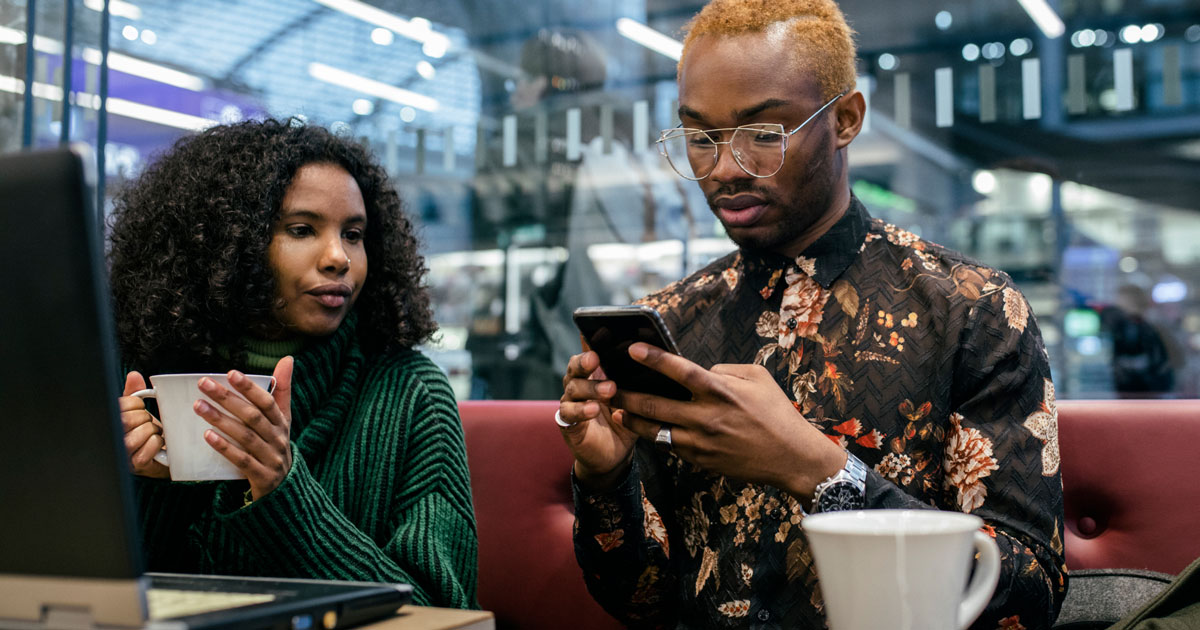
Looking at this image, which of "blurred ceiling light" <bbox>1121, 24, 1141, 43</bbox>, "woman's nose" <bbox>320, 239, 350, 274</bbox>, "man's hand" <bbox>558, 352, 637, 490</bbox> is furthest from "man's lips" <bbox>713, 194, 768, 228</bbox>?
"blurred ceiling light" <bbox>1121, 24, 1141, 43</bbox>

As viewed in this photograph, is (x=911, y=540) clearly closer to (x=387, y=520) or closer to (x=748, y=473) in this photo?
(x=748, y=473)

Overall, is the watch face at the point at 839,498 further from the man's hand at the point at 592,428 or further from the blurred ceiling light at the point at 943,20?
the blurred ceiling light at the point at 943,20

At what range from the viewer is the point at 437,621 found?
2.48 ft

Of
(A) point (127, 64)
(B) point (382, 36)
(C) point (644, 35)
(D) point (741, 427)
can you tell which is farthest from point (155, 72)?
(D) point (741, 427)

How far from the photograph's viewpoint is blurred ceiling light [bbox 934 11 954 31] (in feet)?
9.80

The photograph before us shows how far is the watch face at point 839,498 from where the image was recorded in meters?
0.95

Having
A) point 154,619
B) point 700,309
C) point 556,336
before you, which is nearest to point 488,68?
point 556,336

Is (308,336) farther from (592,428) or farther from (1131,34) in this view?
(1131,34)

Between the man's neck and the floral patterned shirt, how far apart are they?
0.01 metres

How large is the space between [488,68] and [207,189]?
255 cm

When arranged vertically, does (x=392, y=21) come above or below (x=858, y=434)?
above

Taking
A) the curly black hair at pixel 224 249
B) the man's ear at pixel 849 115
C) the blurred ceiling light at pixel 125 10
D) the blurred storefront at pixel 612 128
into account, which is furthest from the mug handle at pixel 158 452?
the blurred ceiling light at pixel 125 10

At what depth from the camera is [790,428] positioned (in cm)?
94

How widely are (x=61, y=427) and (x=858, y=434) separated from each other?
3.17ft
